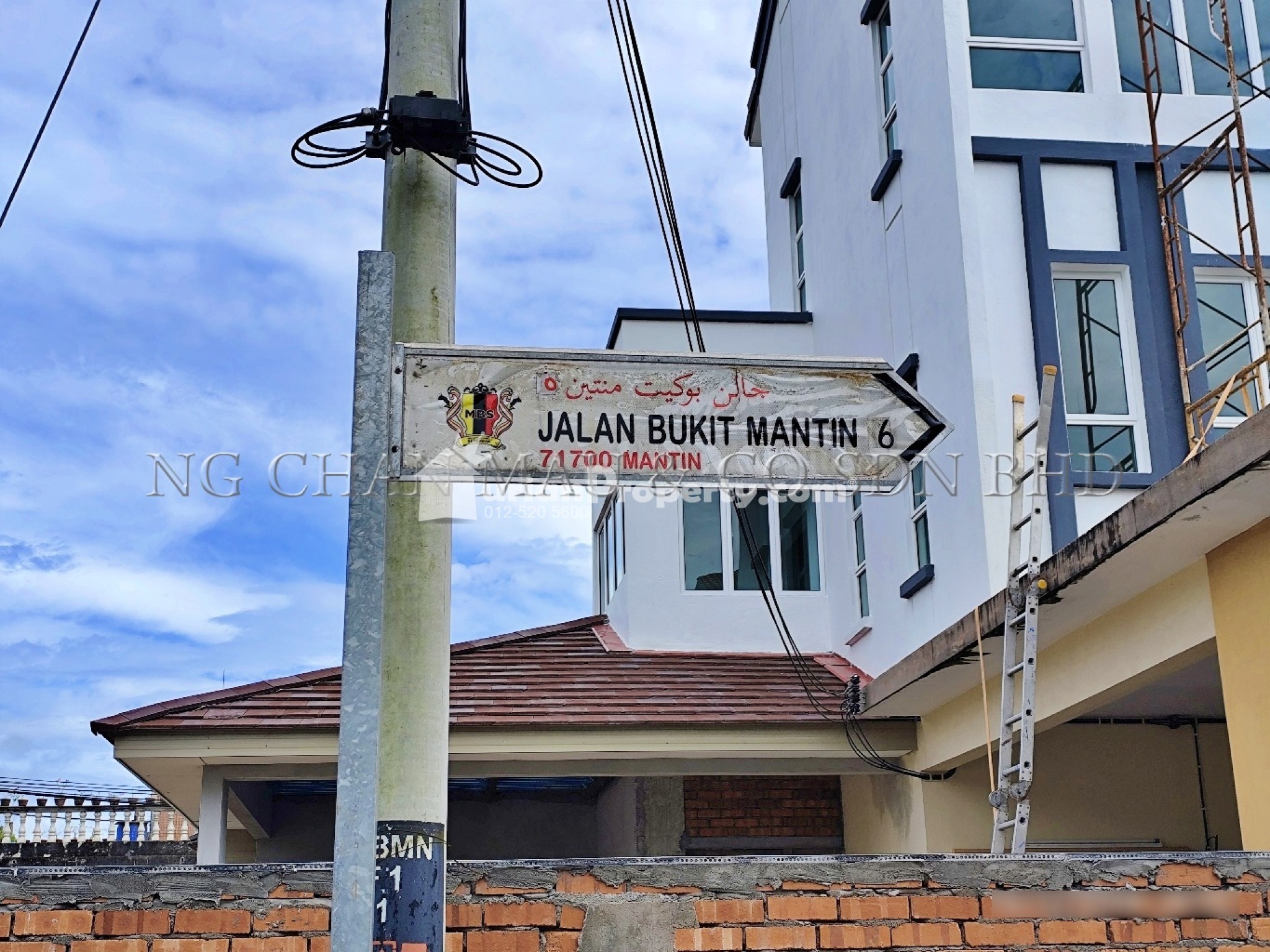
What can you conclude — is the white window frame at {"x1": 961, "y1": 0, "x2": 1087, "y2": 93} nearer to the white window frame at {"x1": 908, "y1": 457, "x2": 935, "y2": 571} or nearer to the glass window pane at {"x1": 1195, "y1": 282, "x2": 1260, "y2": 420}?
the glass window pane at {"x1": 1195, "y1": 282, "x2": 1260, "y2": 420}

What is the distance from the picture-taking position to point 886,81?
12.5 metres

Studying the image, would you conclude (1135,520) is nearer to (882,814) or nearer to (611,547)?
(882,814)

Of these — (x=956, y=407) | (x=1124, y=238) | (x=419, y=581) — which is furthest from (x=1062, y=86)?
(x=419, y=581)

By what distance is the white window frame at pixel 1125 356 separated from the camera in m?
10.2

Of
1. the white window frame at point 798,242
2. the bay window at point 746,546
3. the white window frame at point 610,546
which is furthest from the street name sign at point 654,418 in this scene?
the white window frame at point 798,242

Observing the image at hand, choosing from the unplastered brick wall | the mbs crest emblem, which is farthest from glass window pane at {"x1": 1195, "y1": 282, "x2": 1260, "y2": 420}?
the mbs crest emblem

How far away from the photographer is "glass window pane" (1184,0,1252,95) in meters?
11.4

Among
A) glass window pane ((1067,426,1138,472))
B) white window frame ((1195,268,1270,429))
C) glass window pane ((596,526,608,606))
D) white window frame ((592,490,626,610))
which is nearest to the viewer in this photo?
glass window pane ((1067,426,1138,472))

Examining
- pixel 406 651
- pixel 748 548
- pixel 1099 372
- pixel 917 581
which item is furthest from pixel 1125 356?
pixel 406 651

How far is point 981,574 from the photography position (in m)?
9.59

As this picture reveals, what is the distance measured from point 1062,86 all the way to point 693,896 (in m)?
8.15

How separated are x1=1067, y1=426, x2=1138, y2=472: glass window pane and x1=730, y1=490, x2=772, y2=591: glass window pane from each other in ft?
13.2

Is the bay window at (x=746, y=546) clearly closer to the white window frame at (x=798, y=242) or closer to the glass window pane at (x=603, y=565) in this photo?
the glass window pane at (x=603, y=565)

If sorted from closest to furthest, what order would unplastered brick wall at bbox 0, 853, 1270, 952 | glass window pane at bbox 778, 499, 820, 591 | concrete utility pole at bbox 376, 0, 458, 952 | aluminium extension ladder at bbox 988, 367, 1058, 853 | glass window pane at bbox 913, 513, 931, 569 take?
concrete utility pole at bbox 376, 0, 458, 952 < unplastered brick wall at bbox 0, 853, 1270, 952 < aluminium extension ladder at bbox 988, 367, 1058, 853 < glass window pane at bbox 913, 513, 931, 569 < glass window pane at bbox 778, 499, 820, 591
